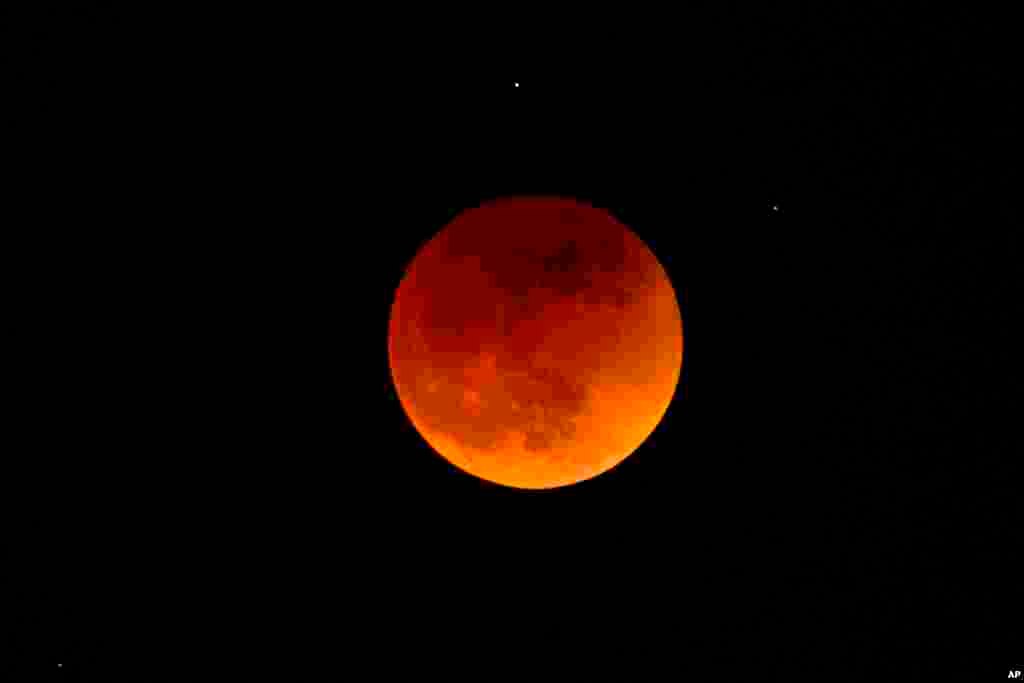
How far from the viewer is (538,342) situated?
3629mm

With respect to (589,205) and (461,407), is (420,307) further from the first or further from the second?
(589,205)

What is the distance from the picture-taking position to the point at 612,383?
3.66 meters

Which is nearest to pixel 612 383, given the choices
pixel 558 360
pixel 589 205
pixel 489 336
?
pixel 558 360

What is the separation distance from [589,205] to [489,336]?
977mm

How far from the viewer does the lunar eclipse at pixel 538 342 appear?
3.63 m

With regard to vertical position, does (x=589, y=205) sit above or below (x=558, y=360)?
above

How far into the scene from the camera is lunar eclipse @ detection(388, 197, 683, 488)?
3635mm

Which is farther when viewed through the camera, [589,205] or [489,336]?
[589,205]

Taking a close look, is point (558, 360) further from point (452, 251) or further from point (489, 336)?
point (452, 251)

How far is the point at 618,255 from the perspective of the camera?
3.88m

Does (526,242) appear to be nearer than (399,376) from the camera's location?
Yes

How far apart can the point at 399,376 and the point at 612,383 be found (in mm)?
1178

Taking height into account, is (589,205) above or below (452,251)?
above

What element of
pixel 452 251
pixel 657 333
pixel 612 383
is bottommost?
pixel 612 383
